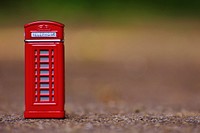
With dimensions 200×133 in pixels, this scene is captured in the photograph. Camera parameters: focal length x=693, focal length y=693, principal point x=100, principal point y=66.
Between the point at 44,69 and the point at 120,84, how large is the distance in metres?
7.55

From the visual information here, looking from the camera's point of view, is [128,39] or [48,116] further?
[128,39]

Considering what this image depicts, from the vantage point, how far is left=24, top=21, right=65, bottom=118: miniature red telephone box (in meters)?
8.08

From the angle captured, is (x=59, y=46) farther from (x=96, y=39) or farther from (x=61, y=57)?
(x=96, y=39)

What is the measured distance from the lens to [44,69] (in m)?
8.12

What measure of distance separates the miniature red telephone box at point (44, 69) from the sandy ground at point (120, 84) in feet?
0.55

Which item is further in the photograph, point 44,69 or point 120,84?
point 120,84

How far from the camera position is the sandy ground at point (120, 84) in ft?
25.8

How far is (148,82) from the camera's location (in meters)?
16.2

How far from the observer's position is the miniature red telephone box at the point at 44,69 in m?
8.08

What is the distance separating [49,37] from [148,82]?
8321mm

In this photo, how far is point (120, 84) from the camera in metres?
15.6

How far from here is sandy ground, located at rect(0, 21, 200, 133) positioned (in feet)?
25.8

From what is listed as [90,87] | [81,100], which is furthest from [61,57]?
[90,87]

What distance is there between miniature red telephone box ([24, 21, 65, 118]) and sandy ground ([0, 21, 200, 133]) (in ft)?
0.55
